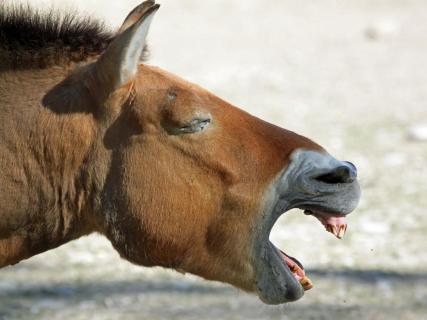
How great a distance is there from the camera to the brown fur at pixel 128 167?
12.7ft

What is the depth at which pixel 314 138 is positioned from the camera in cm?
1003

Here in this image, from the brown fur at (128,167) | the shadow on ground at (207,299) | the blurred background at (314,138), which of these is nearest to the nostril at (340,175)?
the brown fur at (128,167)

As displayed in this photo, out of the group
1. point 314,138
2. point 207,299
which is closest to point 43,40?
point 207,299

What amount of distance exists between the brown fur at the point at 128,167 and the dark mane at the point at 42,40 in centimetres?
5

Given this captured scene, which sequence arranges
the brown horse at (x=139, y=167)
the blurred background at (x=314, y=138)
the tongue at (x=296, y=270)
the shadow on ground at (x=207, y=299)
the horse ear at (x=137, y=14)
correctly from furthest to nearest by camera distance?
the blurred background at (x=314, y=138) < the shadow on ground at (x=207, y=299) < the tongue at (x=296, y=270) < the horse ear at (x=137, y=14) < the brown horse at (x=139, y=167)

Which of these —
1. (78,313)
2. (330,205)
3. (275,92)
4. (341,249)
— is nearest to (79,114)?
(330,205)

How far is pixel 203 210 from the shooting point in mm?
3938

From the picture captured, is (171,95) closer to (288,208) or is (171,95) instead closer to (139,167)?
(139,167)

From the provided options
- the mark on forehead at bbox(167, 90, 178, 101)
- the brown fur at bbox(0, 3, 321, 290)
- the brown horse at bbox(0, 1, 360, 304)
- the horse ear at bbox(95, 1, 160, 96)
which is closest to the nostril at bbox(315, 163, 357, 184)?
the brown horse at bbox(0, 1, 360, 304)

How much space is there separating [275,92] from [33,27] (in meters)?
8.62

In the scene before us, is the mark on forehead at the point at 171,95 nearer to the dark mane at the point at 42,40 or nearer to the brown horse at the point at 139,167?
the brown horse at the point at 139,167

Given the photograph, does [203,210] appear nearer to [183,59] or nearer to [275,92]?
[275,92]

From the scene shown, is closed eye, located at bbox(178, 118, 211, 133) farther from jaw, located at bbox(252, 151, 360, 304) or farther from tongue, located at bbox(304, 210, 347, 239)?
tongue, located at bbox(304, 210, 347, 239)

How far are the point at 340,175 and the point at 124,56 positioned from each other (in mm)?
959
